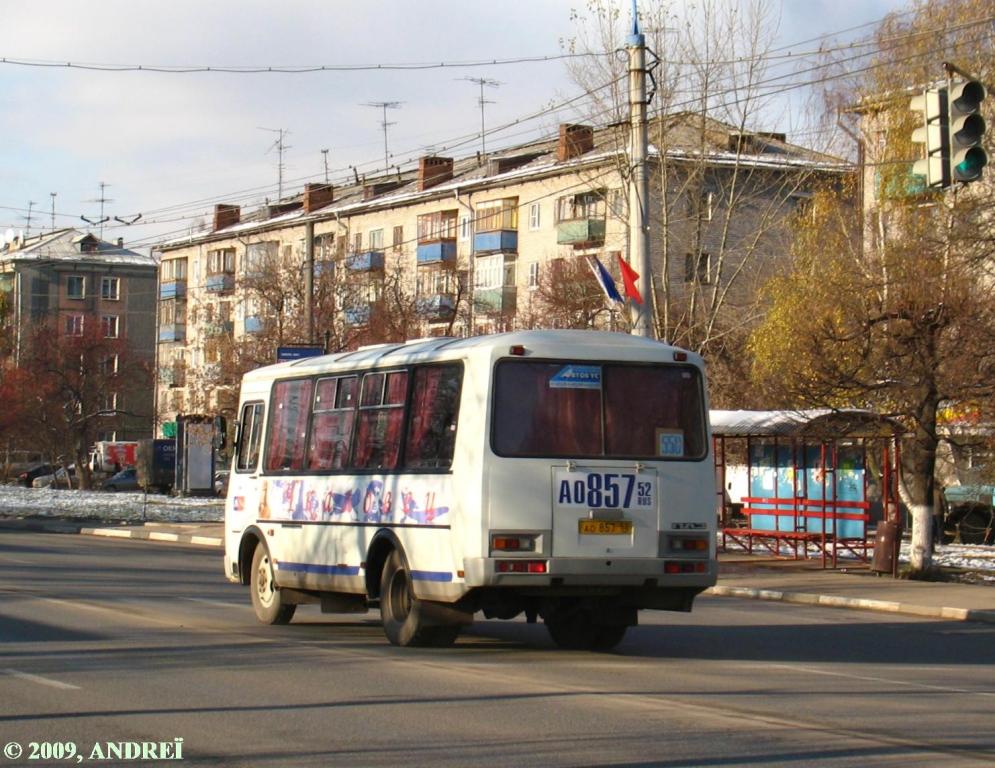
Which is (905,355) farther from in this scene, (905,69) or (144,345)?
(144,345)

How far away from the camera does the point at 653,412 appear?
13.8 metres

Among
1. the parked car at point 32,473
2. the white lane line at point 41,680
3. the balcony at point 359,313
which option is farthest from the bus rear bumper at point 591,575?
the parked car at point 32,473

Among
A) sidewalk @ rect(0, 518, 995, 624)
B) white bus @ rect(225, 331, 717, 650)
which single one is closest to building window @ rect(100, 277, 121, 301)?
sidewalk @ rect(0, 518, 995, 624)

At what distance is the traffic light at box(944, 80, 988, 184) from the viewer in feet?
47.1

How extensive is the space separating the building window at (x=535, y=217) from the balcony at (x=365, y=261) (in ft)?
23.0

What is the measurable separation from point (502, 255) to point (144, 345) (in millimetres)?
51456

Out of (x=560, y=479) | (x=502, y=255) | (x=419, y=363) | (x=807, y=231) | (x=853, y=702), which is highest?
(x=502, y=255)

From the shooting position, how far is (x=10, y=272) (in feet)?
346

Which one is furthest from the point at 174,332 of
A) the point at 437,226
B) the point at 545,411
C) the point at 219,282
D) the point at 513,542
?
the point at 513,542

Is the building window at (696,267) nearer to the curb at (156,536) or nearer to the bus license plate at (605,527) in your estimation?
the curb at (156,536)

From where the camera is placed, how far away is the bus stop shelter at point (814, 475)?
80.1 feet

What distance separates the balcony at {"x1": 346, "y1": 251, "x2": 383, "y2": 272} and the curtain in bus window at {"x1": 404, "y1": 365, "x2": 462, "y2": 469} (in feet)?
148

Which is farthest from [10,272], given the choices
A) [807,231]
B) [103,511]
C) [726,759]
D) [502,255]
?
[726,759]

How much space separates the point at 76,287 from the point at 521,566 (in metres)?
101
